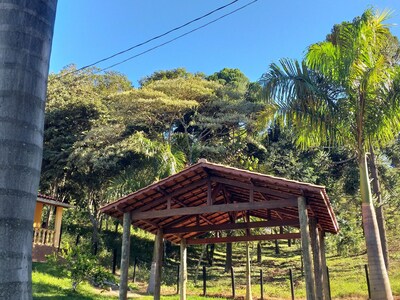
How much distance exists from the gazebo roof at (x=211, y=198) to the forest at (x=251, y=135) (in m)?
2.04

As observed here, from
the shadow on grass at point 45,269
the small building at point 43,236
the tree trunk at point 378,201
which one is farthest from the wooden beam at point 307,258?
the small building at point 43,236

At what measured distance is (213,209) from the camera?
9.38 metres

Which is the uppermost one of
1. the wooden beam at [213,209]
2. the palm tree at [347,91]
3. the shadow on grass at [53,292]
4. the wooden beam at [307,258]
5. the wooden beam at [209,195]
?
the palm tree at [347,91]

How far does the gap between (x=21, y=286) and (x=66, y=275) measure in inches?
449

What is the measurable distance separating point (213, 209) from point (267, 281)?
12.5 m

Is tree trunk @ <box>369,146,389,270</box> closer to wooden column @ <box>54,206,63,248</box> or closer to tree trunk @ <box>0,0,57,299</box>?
wooden column @ <box>54,206,63,248</box>

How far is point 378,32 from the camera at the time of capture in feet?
38.3

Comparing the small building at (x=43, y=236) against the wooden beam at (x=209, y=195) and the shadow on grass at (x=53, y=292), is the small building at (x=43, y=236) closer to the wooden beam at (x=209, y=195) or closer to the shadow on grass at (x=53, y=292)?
the shadow on grass at (x=53, y=292)

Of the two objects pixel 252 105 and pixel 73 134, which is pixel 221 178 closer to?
pixel 252 105

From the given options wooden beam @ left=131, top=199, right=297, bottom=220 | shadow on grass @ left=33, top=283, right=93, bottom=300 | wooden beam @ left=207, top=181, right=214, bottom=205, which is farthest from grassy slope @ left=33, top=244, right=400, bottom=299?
wooden beam @ left=207, top=181, right=214, bottom=205

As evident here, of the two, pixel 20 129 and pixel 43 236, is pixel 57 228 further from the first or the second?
pixel 20 129

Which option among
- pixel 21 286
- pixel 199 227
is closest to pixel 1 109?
pixel 21 286

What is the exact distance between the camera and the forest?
10984 millimetres

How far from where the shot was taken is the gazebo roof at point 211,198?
8.91m
